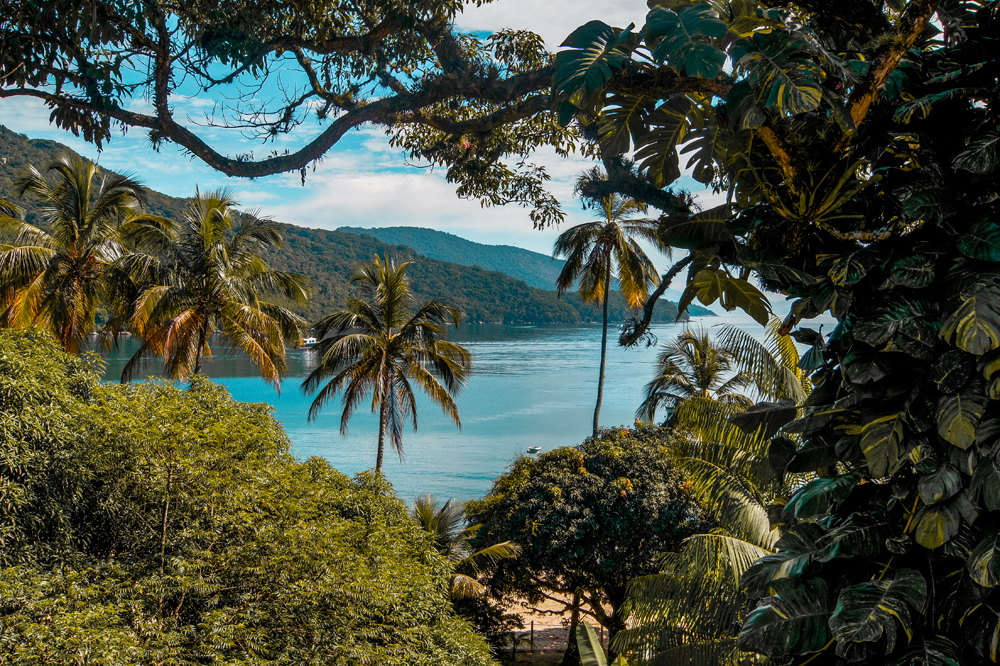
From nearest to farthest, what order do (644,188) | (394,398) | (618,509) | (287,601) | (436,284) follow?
(644,188)
(287,601)
(618,509)
(394,398)
(436,284)

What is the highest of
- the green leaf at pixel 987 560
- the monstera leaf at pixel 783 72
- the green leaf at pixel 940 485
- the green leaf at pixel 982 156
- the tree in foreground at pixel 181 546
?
the monstera leaf at pixel 783 72

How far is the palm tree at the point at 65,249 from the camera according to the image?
17.0 meters

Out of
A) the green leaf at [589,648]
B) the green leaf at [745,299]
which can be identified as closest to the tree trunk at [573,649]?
the green leaf at [589,648]

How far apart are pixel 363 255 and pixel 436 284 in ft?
51.2

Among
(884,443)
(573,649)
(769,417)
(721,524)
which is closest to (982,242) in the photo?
(884,443)

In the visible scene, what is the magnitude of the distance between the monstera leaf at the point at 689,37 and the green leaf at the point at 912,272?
0.65m

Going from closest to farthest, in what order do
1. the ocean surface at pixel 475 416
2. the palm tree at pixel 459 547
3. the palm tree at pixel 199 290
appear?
1. the palm tree at pixel 459 547
2. the palm tree at pixel 199 290
3. the ocean surface at pixel 475 416

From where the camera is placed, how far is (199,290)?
1833cm

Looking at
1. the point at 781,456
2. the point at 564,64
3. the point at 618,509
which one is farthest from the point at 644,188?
the point at 618,509

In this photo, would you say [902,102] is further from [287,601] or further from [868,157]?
[287,601]

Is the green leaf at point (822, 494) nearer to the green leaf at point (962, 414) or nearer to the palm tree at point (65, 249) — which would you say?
the green leaf at point (962, 414)

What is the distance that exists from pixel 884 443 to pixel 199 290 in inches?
765

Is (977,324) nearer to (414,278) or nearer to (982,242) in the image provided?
(982,242)

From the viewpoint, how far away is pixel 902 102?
1.66 metres
